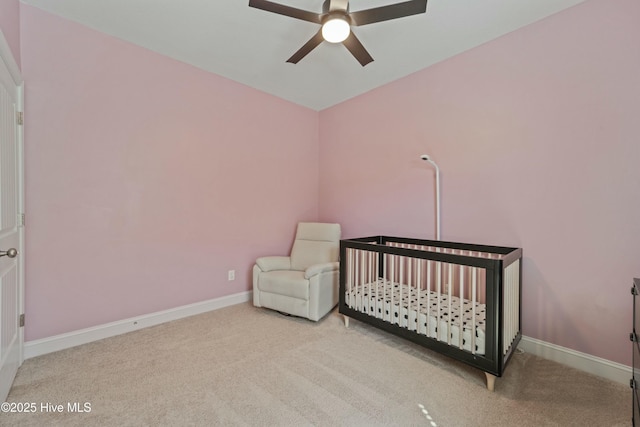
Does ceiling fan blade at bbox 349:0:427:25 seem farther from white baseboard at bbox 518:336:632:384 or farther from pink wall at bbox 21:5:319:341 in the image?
white baseboard at bbox 518:336:632:384

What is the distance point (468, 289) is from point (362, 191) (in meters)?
1.58

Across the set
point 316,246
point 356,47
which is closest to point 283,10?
point 356,47

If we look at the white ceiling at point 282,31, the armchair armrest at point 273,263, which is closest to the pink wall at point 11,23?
the white ceiling at point 282,31

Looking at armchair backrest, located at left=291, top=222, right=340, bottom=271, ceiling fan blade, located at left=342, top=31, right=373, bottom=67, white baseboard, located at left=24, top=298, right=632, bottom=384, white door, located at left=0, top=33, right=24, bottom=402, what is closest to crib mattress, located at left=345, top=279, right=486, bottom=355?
white baseboard, located at left=24, top=298, right=632, bottom=384

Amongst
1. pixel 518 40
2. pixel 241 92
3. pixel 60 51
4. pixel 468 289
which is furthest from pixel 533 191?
pixel 60 51

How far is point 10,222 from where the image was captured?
1.76 metres

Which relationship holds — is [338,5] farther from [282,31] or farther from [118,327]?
[118,327]

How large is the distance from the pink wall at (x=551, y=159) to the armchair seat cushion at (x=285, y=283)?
1.26 metres

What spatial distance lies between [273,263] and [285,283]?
42cm

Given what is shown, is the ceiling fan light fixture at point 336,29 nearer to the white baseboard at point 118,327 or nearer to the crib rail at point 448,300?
the crib rail at point 448,300

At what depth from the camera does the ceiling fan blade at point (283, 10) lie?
161 cm

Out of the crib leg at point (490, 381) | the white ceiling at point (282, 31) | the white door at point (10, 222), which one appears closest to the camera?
the white door at point (10, 222)

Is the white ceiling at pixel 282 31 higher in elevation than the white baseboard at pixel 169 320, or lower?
higher

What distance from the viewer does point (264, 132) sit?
11.5 ft
